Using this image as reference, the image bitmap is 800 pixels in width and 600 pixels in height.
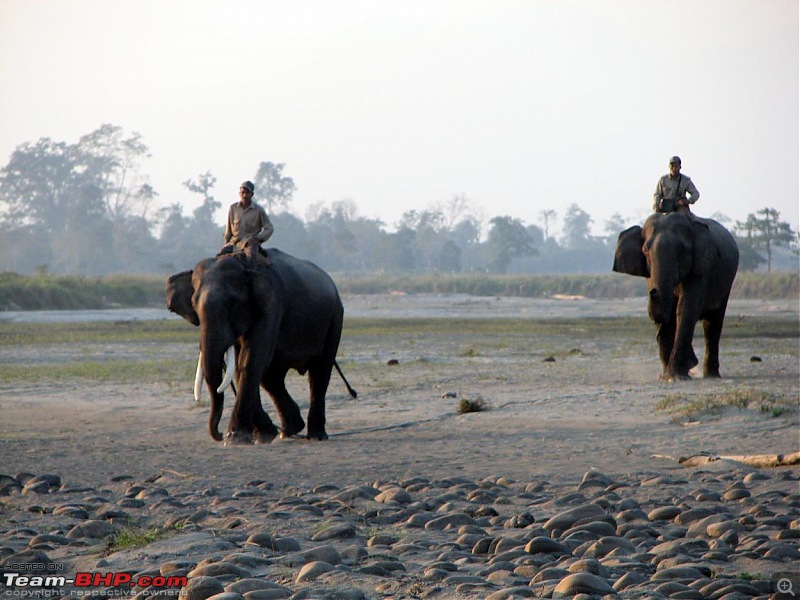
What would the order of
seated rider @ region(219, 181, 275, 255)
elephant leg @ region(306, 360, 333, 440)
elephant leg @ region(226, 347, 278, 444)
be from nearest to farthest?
1. elephant leg @ region(226, 347, 278, 444)
2. seated rider @ region(219, 181, 275, 255)
3. elephant leg @ region(306, 360, 333, 440)

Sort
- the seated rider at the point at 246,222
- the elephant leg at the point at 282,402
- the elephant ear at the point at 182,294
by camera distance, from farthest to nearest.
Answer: the elephant leg at the point at 282,402 < the elephant ear at the point at 182,294 < the seated rider at the point at 246,222

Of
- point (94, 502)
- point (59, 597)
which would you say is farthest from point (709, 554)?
point (94, 502)

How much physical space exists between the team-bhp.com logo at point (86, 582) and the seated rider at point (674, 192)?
453 inches

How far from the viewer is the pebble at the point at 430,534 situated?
19.5ft

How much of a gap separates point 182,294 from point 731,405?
593 centimetres

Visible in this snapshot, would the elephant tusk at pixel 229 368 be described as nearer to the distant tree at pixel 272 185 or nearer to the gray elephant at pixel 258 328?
the gray elephant at pixel 258 328

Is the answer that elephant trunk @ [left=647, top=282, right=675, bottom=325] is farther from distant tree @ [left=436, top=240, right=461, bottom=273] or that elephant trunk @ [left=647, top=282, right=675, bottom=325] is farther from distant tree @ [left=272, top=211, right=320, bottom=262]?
distant tree @ [left=436, top=240, right=461, bottom=273]

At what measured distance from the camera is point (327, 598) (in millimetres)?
5680

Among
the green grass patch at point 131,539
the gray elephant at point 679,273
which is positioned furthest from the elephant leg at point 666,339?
the green grass patch at point 131,539

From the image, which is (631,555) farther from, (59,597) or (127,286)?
(127,286)

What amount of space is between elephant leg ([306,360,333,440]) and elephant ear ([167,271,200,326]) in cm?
150

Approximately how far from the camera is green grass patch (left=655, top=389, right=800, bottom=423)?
12406 millimetres

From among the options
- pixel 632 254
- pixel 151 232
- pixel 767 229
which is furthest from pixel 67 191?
pixel 632 254
